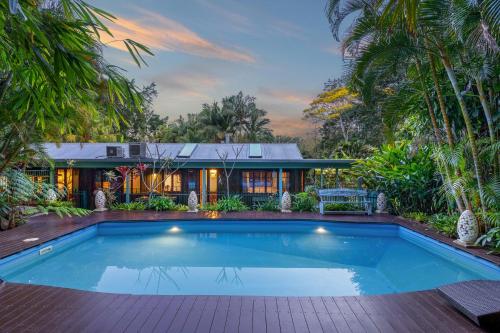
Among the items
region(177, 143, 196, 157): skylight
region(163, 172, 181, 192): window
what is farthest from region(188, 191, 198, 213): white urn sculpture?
region(163, 172, 181, 192): window

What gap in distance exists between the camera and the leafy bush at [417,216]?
9.12m

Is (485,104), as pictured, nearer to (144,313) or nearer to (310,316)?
(310,316)

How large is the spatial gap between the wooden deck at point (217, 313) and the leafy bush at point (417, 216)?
5651 mm

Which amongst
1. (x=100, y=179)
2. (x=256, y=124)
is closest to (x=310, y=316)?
(x=100, y=179)

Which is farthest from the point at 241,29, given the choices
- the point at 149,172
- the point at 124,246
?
the point at 124,246

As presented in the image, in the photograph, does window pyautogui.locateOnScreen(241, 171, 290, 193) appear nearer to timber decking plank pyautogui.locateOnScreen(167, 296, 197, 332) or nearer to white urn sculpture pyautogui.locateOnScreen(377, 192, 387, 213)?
white urn sculpture pyautogui.locateOnScreen(377, 192, 387, 213)

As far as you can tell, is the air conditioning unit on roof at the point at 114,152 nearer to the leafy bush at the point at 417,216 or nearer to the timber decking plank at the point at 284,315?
the timber decking plank at the point at 284,315

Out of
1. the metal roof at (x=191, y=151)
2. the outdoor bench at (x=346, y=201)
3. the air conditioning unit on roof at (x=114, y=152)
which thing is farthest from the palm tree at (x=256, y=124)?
the outdoor bench at (x=346, y=201)

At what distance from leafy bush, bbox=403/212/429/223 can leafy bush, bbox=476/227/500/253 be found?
113 inches

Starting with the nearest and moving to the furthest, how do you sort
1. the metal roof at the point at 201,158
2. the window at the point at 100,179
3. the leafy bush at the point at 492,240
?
the leafy bush at the point at 492,240, the metal roof at the point at 201,158, the window at the point at 100,179

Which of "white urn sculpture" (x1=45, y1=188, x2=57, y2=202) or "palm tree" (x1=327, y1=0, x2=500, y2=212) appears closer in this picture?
"palm tree" (x1=327, y1=0, x2=500, y2=212)

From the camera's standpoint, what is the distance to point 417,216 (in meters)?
9.35

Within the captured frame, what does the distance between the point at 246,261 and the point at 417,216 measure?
18.6ft

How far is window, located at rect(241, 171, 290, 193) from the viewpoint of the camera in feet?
46.2
